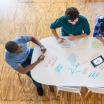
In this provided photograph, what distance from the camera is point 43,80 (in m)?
2.54

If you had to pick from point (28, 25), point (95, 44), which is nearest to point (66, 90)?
point (95, 44)

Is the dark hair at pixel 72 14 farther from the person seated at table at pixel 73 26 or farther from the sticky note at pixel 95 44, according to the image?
the sticky note at pixel 95 44

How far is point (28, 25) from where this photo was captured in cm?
391

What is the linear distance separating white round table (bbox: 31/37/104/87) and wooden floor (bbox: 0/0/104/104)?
0.67 metres

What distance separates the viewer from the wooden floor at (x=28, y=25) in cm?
318

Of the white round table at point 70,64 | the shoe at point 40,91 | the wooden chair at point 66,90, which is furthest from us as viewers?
the shoe at point 40,91

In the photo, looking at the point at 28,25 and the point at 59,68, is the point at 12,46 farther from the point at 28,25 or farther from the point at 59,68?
the point at 28,25

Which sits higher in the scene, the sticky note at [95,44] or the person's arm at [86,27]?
the person's arm at [86,27]

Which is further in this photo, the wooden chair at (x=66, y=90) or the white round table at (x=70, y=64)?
the wooden chair at (x=66, y=90)

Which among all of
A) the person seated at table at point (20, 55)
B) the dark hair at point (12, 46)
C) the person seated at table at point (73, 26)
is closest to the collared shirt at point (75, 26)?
the person seated at table at point (73, 26)

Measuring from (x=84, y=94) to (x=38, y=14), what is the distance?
159 centimetres

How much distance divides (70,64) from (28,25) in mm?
1534

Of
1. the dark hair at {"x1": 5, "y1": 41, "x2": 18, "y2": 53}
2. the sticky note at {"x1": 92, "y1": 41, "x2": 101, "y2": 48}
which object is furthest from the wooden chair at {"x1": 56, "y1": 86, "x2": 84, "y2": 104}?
the dark hair at {"x1": 5, "y1": 41, "x2": 18, "y2": 53}

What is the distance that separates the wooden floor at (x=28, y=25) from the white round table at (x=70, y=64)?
67cm
